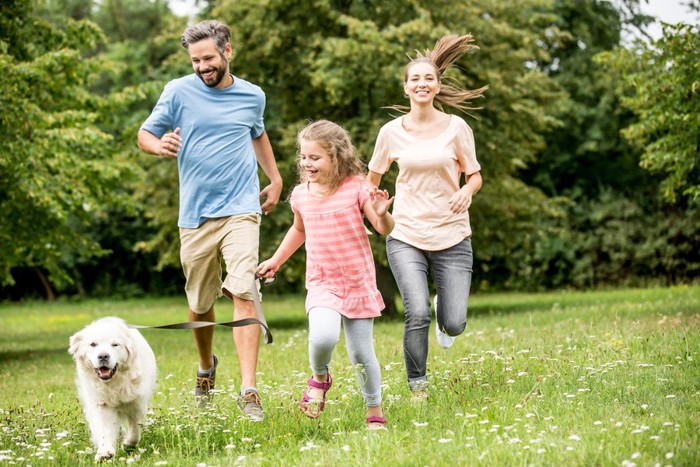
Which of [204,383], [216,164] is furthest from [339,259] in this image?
[204,383]

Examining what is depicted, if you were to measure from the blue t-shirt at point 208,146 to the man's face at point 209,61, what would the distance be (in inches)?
4.1

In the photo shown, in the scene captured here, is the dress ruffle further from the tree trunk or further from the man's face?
the tree trunk

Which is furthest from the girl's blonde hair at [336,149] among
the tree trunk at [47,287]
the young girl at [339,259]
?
the tree trunk at [47,287]

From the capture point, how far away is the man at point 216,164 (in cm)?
628

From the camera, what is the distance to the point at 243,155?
6469 millimetres

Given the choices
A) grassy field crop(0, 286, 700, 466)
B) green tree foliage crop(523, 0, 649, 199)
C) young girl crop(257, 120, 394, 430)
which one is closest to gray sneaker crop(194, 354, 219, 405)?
grassy field crop(0, 286, 700, 466)

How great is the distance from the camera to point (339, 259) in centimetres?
544

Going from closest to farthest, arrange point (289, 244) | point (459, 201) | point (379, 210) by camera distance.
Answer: point (379, 210) < point (289, 244) < point (459, 201)

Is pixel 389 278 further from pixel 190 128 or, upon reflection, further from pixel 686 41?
pixel 190 128

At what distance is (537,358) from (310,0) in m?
11.5

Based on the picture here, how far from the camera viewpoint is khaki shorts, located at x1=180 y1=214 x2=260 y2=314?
6.29 meters

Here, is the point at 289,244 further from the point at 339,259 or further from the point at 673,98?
the point at 673,98

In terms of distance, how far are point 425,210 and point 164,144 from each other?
1.89 metres

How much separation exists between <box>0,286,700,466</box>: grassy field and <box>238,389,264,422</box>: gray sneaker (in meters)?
0.09
